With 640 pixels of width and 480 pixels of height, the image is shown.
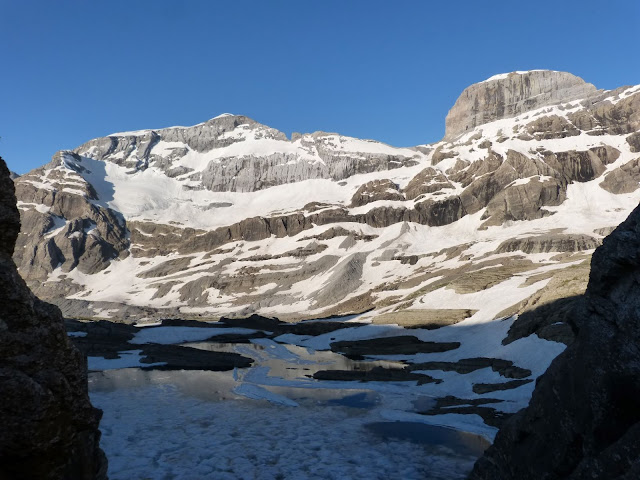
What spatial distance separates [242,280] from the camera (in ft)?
573

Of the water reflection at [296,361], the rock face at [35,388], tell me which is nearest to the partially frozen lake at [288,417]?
the water reflection at [296,361]

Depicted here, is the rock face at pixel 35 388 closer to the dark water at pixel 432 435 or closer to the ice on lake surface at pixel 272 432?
the ice on lake surface at pixel 272 432

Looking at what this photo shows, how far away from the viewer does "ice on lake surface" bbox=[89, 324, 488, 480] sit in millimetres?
15414

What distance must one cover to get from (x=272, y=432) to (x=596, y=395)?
46.0 ft

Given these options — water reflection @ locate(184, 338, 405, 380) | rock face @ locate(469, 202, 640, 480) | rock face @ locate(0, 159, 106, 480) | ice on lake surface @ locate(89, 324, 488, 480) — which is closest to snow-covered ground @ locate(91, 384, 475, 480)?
ice on lake surface @ locate(89, 324, 488, 480)

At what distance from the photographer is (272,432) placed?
64.5 ft

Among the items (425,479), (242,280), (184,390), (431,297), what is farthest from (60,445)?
(242,280)

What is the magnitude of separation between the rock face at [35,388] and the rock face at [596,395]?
9.24 m

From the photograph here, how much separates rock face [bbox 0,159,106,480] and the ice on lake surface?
6861 mm

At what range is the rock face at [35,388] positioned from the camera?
24.4 feet

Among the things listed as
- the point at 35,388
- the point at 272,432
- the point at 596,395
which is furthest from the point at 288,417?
the point at 35,388

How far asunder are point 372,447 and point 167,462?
751 centimetres

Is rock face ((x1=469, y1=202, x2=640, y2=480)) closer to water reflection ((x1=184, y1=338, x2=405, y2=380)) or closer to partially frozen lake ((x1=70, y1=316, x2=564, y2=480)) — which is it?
partially frozen lake ((x1=70, y1=316, x2=564, y2=480))

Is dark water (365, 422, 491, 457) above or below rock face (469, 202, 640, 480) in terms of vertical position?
below
